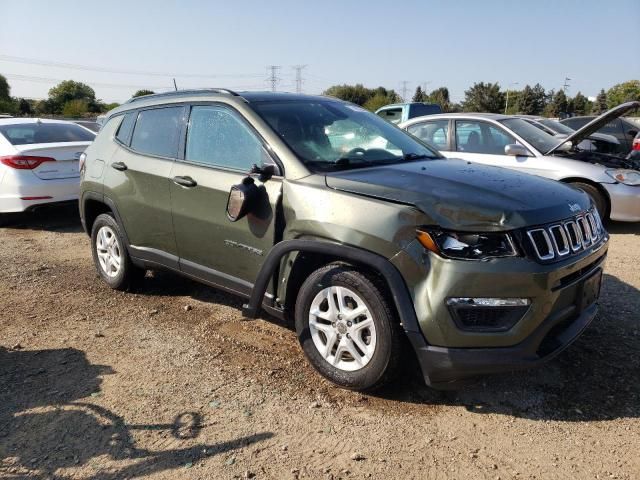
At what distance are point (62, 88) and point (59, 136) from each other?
91534mm

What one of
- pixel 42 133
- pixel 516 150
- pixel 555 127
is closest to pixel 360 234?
pixel 516 150

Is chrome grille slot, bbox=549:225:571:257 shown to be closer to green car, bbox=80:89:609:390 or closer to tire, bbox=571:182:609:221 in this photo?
green car, bbox=80:89:609:390

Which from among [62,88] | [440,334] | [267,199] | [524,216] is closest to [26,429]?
[267,199]

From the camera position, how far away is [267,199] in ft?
11.2

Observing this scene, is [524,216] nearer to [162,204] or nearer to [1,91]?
[162,204]

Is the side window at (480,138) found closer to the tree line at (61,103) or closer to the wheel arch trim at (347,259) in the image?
the wheel arch trim at (347,259)

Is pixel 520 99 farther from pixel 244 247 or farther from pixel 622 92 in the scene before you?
pixel 244 247

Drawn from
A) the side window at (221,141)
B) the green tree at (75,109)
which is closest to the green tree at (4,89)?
the green tree at (75,109)

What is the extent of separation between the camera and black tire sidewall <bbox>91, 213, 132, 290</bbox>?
4848 millimetres

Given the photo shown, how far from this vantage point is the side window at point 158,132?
14.0ft

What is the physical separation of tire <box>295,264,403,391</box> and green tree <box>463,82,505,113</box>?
74528 millimetres

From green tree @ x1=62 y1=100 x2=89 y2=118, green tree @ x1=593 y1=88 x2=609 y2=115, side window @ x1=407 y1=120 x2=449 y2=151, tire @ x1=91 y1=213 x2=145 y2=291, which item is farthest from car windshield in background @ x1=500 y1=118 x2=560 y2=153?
green tree @ x1=593 y1=88 x2=609 y2=115

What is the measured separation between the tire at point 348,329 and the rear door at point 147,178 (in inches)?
59.0

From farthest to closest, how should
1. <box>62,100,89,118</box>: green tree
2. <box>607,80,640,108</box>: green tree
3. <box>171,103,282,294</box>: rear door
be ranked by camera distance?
<box>607,80,640,108</box>: green tree < <box>62,100,89,118</box>: green tree < <box>171,103,282,294</box>: rear door
